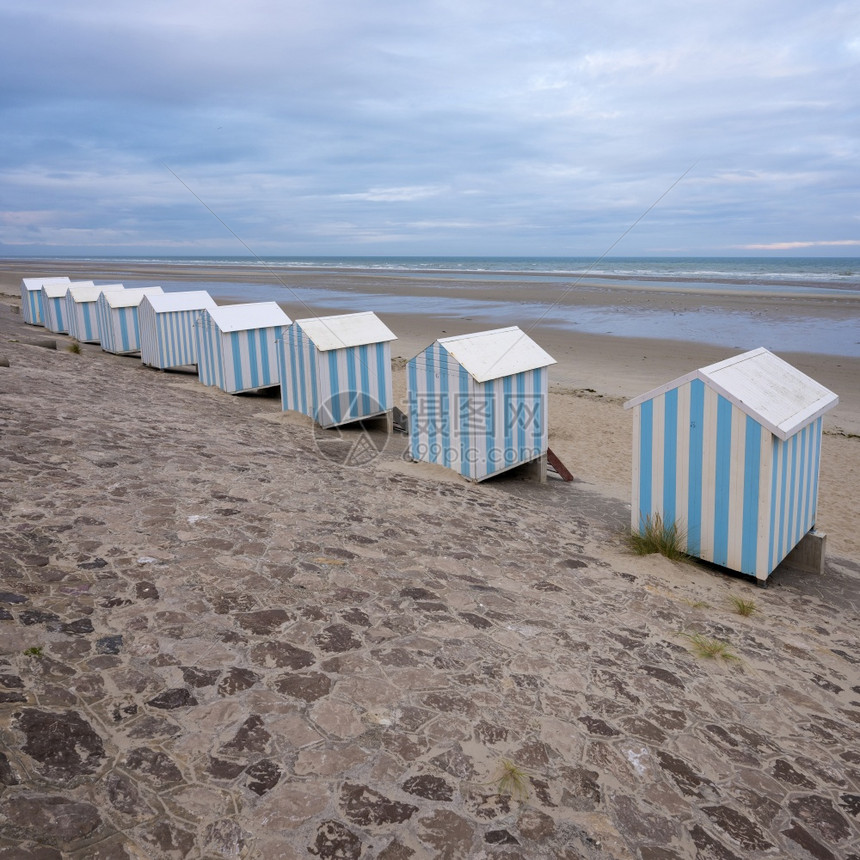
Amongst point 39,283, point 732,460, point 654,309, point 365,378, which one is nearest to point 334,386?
point 365,378

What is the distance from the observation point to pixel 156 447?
9.04 meters

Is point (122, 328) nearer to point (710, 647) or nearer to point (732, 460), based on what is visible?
point (732, 460)

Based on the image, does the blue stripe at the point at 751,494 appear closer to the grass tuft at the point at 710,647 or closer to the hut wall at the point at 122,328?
the grass tuft at the point at 710,647

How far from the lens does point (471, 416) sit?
10094 millimetres

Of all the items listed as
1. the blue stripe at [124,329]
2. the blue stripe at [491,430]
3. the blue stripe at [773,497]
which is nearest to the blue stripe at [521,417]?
the blue stripe at [491,430]

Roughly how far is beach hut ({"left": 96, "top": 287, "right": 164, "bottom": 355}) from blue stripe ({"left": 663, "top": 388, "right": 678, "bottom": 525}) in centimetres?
1685

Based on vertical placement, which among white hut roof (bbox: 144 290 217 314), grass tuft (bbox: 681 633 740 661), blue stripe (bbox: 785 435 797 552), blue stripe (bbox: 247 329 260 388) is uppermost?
white hut roof (bbox: 144 290 217 314)

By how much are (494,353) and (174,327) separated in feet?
35.4

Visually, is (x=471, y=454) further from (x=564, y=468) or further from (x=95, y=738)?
(x=95, y=738)

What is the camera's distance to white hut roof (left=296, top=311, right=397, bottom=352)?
507 inches

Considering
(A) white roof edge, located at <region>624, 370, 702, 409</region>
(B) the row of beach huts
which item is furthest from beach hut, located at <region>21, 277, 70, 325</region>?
(A) white roof edge, located at <region>624, 370, 702, 409</region>

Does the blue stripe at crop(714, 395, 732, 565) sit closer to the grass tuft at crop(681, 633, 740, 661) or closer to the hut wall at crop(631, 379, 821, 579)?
the hut wall at crop(631, 379, 821, 579)

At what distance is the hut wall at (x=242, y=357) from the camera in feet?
51.0

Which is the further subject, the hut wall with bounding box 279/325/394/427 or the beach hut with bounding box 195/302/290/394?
the beach hut with bounding box 195/302/290/394
